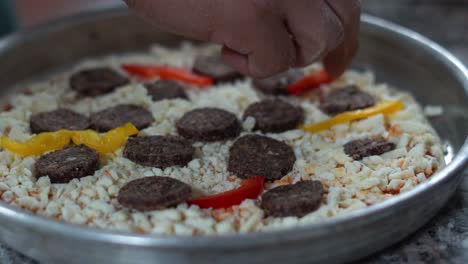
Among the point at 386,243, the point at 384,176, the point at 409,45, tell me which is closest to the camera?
the point at 386,243

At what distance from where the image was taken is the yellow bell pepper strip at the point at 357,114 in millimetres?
1267

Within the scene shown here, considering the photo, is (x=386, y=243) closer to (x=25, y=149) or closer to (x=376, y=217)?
(x=376, y=217)

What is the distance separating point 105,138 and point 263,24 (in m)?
0.32

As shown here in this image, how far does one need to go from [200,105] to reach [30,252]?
471 millimetres

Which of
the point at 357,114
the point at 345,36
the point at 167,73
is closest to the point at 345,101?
the point at 357,114

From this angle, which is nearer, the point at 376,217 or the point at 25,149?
the point at 376,217

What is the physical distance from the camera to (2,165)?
115 centimetres

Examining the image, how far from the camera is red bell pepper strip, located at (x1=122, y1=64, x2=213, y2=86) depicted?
144cm

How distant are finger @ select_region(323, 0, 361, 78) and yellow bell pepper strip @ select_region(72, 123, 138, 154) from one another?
363mm

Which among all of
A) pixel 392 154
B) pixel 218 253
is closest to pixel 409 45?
pixel 392 154

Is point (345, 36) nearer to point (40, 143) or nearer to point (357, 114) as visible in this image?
point (357, 114)

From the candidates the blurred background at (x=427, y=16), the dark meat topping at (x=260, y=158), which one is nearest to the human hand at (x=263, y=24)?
the dark meat topping at (x=260, y=158)

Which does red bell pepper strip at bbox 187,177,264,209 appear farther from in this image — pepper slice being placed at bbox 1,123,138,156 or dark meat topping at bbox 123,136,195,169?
pepper slice being placed at bbox 1,123,138,156

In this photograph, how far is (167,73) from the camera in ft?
4.84
